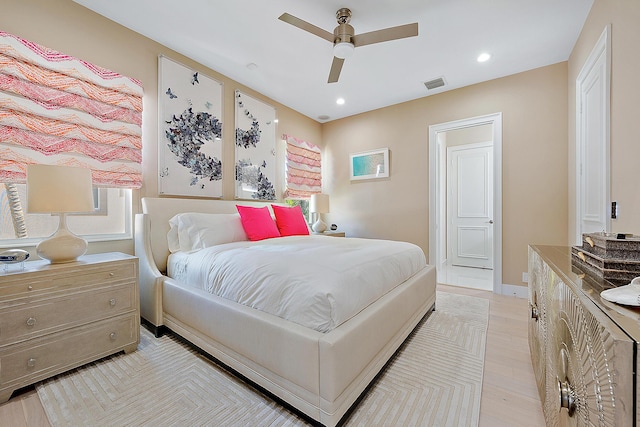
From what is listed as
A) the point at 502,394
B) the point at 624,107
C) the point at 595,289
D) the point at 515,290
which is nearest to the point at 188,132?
the point at 595,289

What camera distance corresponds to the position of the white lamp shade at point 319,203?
4.45 meters

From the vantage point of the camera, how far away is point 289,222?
11.0 feet

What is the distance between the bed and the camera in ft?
4.01

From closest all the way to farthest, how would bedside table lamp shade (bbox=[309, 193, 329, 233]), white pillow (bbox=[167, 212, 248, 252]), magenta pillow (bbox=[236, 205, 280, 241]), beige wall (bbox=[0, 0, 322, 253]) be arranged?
beige wall (bbox=[0, 0, 322, 253]) < white pillow (bbox=[167, 212, 248, 252]) < magenta pillow (bbox=[236, 205, 280, 241]) < bedside table lamp shade (bbox=[309, 193, 329, 233])

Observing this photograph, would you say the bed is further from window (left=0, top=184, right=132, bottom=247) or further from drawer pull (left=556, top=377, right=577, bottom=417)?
drawer pull (left=556, top=377, right=577, bottom=417)

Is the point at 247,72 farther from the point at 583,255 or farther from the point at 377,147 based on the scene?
the point at 583,255

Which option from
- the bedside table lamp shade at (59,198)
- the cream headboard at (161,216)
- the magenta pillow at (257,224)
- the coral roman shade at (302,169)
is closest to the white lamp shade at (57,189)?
the bedside table lamp shade at (59,198)

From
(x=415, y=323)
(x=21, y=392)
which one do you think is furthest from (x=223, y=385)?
(x=415, y=323)

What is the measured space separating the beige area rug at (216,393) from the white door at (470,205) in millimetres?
3575

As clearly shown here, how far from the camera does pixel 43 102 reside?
76.7 inches

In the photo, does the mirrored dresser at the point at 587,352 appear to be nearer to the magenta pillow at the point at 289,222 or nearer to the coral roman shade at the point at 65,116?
the magenta pillow at the point at 289,222

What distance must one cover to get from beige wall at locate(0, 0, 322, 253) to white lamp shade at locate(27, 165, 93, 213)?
665 millimetres

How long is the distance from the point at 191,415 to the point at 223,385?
24 centimetres

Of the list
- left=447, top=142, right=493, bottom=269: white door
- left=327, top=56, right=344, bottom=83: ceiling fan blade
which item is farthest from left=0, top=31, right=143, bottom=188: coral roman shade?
left=447, top=142, right=493, bottom=269: white door
